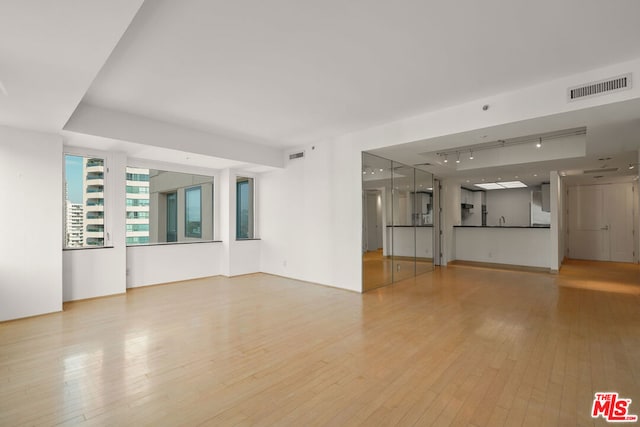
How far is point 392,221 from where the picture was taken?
20.5 feet

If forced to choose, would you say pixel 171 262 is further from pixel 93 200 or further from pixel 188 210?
pixel 93 200

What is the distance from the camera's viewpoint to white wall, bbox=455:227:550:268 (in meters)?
7.88

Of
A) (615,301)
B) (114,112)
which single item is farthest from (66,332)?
(615,301)

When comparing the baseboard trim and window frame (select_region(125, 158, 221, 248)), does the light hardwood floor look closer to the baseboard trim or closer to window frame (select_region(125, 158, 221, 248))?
window frame (select_region(125, 158, 221, 248))

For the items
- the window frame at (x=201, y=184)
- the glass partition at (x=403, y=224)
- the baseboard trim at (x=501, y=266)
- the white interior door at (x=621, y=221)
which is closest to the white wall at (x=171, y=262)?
the window frame at (x=201, y=184)

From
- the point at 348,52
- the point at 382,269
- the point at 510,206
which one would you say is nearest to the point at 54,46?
the point at 348,52

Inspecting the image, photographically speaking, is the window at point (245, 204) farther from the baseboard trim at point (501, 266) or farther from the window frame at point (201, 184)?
the baseboard trim at point (501, 266)

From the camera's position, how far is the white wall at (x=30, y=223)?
4035 mm

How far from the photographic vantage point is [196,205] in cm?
731

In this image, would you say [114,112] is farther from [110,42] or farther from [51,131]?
[110,42]

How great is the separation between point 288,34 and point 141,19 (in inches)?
46.3

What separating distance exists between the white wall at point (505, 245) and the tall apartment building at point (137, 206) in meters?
8.51

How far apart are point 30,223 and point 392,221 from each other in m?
Answer: 5.91

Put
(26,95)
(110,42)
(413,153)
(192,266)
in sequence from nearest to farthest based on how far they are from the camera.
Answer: (110,42) → (26,95) → (413,153) → (192,266)
